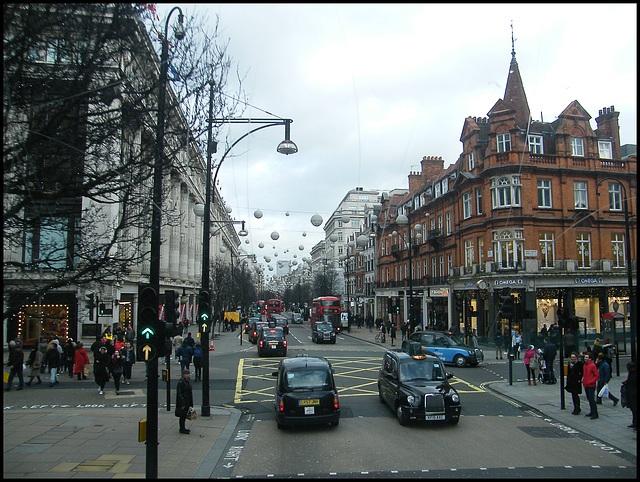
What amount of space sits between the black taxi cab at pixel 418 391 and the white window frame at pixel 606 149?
31730 mm

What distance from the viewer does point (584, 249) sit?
36.0m

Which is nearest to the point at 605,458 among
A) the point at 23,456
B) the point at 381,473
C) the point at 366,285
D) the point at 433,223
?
the point at 381,473

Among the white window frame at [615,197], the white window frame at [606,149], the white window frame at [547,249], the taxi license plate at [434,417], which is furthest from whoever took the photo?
the white window frame at [606,149]

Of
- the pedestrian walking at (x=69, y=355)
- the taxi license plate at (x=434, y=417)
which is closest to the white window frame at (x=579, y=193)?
the taxi license plate at (x=434, y=417)

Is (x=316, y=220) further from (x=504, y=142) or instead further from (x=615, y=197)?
(x=615, y=197)

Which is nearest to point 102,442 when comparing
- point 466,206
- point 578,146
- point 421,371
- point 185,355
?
point 421,371

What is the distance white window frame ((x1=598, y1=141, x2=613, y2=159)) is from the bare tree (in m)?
36.2

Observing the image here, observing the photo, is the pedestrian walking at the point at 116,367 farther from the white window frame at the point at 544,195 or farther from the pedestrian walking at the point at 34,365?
the white window frame at the point at 544,195

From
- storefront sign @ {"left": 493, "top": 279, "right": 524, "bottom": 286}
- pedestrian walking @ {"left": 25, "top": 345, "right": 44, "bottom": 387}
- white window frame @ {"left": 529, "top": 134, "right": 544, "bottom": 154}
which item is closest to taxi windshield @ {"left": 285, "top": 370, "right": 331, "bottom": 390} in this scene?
pedestrian walking @ {"left": 25, "top": 345, "right": 44, "bottom": 387}

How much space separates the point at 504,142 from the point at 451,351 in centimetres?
1877

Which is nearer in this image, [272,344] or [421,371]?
[421,371]

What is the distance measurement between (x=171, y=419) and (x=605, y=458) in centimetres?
1005

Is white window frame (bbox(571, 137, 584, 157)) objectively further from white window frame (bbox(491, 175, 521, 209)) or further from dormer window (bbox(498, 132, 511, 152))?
white window frame (bbox(491, 175, 521, 209))

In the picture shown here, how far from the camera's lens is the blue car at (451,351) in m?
24.1
